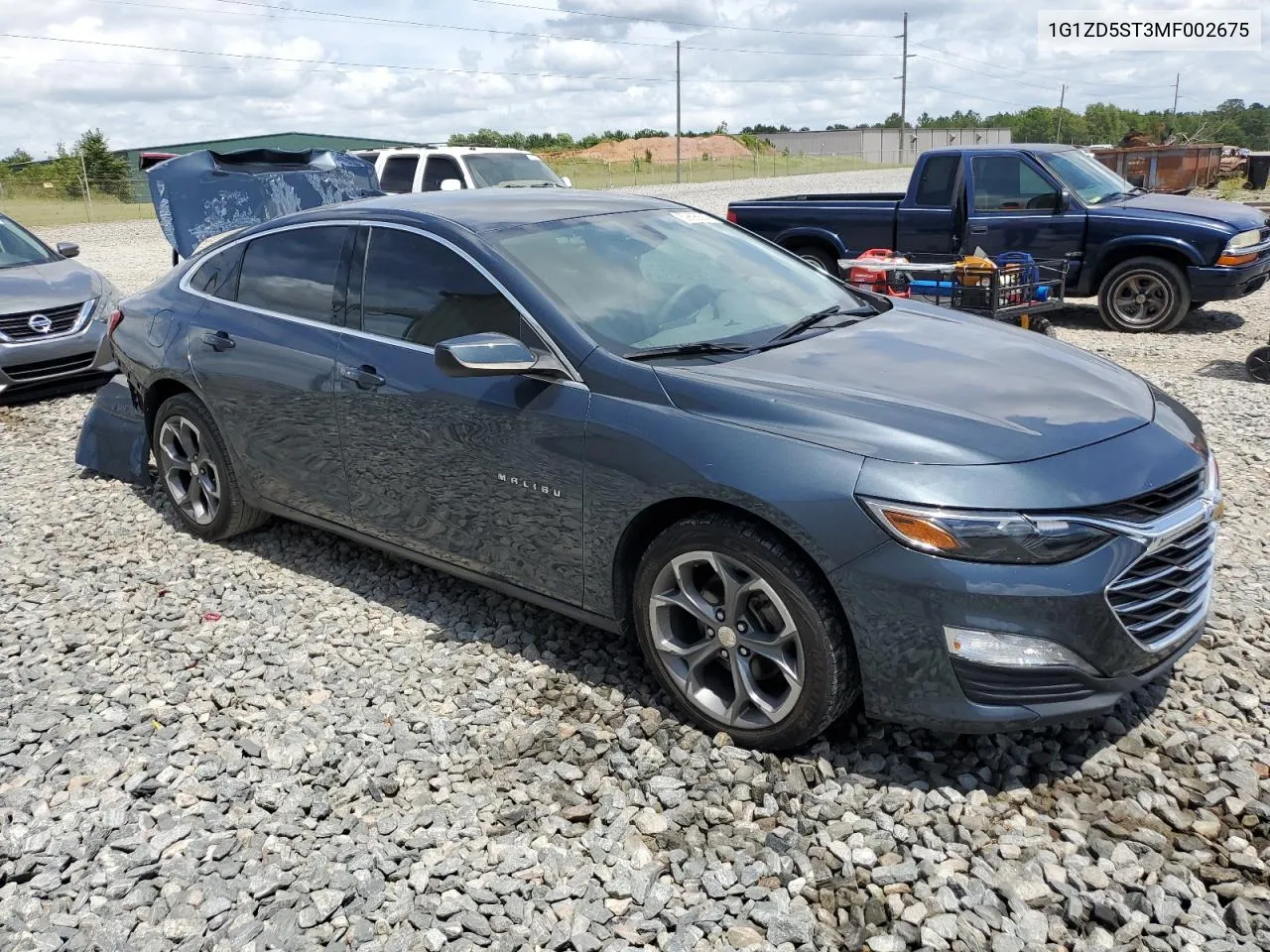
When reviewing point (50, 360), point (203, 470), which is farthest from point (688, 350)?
point (50, 360)

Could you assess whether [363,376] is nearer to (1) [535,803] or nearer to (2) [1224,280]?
(1) [535,803]

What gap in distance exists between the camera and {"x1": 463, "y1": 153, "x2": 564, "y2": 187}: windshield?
46.4 ft

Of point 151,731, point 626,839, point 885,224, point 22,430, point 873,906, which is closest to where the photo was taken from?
point 873,906

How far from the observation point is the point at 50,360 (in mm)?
8891

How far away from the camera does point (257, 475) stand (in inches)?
199

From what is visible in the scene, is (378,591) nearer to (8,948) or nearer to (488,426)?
(488,426)

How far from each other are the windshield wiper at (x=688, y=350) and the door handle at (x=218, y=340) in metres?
2.33

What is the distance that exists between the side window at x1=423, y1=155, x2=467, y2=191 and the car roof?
948 cm

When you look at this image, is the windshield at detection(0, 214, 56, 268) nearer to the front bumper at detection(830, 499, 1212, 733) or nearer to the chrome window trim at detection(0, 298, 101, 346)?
the chrome window trim at detection(0, 298, 101, 346)

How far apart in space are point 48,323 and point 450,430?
6602 mm

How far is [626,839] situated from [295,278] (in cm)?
301

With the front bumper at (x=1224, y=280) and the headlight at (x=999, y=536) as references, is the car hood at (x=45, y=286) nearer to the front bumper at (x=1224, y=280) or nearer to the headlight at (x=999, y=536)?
the headlight at (x=999, y=536)

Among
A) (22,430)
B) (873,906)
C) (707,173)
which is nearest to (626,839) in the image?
(873,906)

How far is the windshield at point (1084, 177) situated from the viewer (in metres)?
10.8
